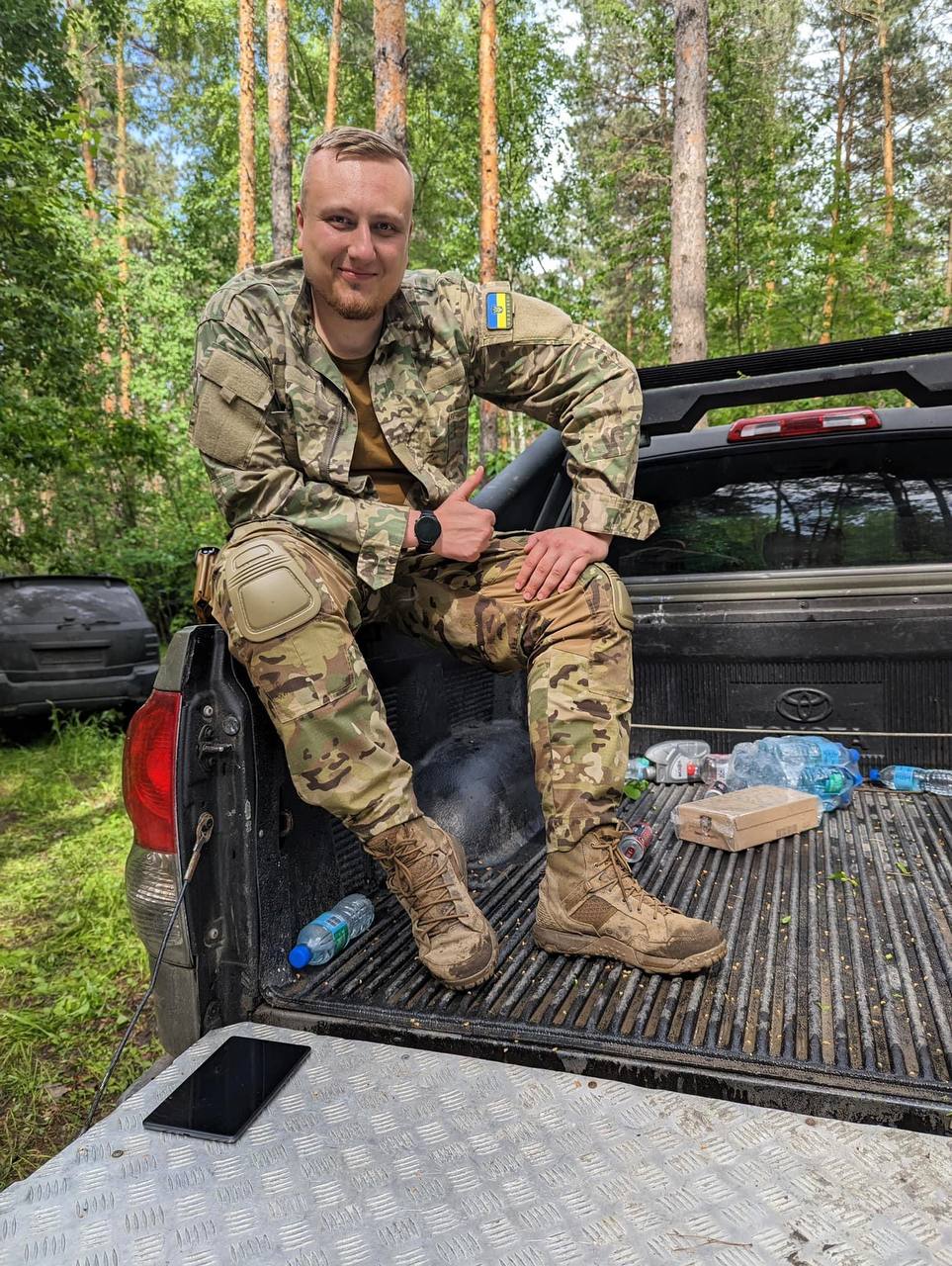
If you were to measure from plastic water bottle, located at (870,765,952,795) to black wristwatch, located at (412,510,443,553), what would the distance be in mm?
1661

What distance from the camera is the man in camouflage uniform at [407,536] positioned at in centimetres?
176

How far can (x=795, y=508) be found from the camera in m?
2.84

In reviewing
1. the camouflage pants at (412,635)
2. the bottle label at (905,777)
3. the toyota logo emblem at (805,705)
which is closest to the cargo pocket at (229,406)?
the camouflage pants at (412,635)

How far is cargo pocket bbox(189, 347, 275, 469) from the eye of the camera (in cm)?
202

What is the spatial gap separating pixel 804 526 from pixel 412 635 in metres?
1.38

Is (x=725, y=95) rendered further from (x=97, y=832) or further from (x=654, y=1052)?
(x=654, y=1052)

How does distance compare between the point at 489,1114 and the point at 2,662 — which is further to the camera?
the point at 2,662

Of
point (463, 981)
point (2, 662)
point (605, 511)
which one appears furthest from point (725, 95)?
point (463, 981)

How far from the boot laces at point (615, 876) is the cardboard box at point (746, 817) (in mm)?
496

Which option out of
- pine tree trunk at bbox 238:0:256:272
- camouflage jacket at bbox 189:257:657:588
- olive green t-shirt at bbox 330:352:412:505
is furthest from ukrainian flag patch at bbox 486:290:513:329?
pine tree trunk at bbox 238:0:256:272

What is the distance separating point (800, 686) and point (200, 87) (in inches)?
1141

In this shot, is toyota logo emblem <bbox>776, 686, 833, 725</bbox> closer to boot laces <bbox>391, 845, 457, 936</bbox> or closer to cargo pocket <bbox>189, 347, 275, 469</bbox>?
boot laces <bbox>391, 845, 457, 936</bbox>

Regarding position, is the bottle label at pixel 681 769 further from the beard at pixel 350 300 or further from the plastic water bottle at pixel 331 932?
the beard at pixel 350 300

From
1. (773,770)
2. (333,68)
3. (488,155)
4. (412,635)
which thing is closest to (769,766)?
(773,770)
